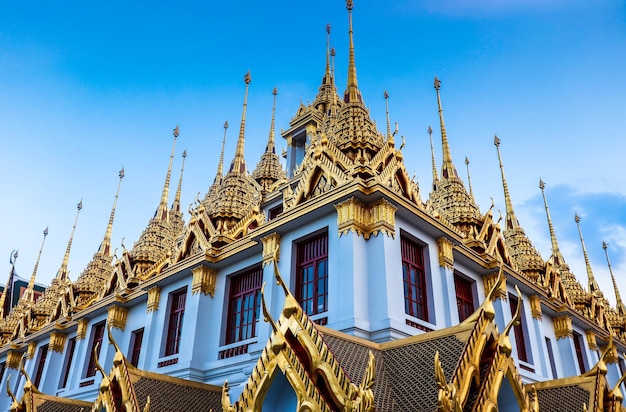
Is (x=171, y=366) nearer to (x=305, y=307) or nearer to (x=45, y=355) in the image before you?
(x=305, y=307)

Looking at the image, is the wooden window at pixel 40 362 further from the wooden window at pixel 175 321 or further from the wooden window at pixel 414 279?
the wooden window at pixel 414 279

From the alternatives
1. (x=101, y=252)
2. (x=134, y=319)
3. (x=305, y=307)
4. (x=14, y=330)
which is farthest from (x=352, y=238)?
(x=14, y=330)

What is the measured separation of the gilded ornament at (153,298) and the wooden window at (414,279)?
8.22m

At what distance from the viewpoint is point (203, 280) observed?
1491 centimetres

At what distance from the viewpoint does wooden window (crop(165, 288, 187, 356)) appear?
15336 mm

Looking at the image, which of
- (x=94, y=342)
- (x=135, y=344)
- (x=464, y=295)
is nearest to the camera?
(x=464, y=295)

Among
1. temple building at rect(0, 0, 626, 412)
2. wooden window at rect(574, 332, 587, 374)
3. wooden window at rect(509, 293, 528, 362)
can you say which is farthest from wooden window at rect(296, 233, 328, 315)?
wooden window at rect(574, 332, 587, 374)

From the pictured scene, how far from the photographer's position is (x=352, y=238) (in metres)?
11.5

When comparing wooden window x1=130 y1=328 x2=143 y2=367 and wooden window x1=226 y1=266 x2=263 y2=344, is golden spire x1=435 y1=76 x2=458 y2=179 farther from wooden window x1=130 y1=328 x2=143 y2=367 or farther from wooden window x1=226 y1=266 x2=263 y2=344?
wooden window x1=130 y1=328 x2=143 y2=367

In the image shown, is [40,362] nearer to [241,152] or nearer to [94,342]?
[94,342]

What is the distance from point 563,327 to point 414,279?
9568 millimetres

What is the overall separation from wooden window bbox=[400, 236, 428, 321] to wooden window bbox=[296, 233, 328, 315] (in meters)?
1.79

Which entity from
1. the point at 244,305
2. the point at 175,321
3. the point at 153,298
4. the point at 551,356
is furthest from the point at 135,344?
the point at 551,356

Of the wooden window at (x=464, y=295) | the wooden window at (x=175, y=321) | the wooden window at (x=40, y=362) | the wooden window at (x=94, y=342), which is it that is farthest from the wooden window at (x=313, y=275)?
the wooden window at (x=40, y=362)
